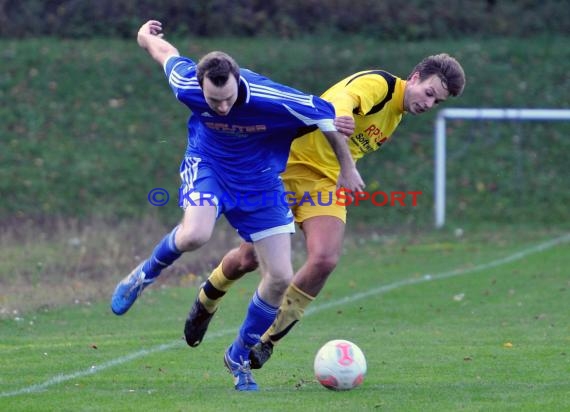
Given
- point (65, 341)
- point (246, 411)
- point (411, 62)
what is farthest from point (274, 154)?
point (411, 62)

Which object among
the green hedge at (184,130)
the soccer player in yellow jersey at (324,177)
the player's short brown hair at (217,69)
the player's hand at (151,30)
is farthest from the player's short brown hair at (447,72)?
the green hedge at (184,130)

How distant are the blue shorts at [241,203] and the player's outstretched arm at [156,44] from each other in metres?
0.83

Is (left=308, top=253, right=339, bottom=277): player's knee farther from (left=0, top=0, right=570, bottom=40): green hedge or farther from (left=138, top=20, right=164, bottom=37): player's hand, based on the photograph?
(left=0, top=0, right=570, bottom=40): green hedge

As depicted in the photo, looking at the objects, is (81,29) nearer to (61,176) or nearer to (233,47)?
(233,47)

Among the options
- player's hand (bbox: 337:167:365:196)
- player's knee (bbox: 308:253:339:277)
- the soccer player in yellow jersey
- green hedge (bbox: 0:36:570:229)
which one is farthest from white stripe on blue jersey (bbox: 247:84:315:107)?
green hedge (bbox: 0:36:570:229)

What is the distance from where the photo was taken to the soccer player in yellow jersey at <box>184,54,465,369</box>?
7.66 meters

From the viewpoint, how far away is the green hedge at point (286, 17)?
25.2m

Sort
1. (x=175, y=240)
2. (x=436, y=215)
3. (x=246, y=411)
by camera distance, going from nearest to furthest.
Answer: (x=246, y=411)
(x=175, y=240)
(x=436, y=215)

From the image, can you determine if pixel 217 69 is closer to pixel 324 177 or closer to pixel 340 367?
pixel 324 177

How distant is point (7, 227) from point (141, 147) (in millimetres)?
4450

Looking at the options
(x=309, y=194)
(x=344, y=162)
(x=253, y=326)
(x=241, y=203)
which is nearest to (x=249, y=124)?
(x=241, y=203)

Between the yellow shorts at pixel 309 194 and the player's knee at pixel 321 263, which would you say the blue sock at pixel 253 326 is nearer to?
the player's knee at pixel 321 263

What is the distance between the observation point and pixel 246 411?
6305mm

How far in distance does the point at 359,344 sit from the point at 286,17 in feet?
56.9
